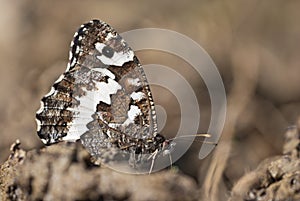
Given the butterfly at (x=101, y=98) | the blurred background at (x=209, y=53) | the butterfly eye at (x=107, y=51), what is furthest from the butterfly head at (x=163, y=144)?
the butterfly eye at (x=107, y=51)

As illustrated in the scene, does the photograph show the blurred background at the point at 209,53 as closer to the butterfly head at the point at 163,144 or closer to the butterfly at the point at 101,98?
the butterfly head at the point at 163,144

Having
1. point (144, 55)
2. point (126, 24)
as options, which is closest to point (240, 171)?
point (144, 55)

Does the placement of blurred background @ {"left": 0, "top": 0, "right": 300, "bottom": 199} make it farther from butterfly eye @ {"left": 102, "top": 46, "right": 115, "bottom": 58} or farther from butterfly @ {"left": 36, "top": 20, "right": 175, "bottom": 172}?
butterfly eye @ {"left": 102, "top": 46, "right": 115, "bottom": 58}

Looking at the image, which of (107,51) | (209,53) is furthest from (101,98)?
(209,53)

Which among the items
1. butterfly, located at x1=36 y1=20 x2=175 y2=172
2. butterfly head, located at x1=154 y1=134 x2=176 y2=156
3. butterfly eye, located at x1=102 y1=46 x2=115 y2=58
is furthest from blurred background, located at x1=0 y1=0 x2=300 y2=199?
butterfly eye, located at x1=102 y1=46 x2=115 y2=58

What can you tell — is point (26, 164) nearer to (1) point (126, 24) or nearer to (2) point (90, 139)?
(2) point (90, 139)

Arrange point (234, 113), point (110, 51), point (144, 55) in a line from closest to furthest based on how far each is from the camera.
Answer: point (110, 51) < point (234, 113) < point (144, 55)
